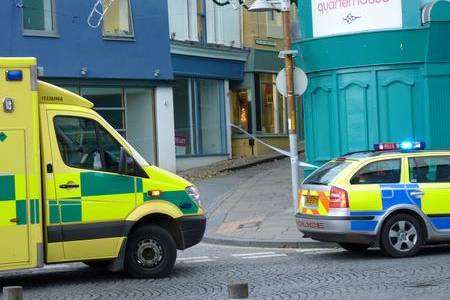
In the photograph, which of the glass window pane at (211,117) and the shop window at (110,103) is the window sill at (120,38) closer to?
the shop window at (110,103)

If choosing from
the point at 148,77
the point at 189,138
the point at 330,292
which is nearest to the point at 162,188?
the point at 330,292

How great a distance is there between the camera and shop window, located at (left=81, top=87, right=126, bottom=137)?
23438mm

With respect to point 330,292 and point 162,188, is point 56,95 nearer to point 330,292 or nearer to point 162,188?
point 162,188

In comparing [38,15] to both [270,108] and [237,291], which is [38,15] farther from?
[237,291]

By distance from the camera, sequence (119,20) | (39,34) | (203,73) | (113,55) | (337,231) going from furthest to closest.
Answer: (203,73), (119,20), (113,55), (39,34), (337,231)

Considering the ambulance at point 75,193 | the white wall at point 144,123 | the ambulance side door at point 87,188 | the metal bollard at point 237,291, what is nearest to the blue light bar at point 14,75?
the ambulance at point 75,193

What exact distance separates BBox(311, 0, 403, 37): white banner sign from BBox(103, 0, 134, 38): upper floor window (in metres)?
7.74

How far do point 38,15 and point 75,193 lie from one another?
13.3 metres

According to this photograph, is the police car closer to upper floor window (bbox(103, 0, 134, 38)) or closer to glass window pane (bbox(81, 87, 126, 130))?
glass window pane (bbox(81, 87, 126, 130))

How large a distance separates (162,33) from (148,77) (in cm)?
146

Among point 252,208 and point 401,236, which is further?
point 252,208

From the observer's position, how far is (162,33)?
2464cm

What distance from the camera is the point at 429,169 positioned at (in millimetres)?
11992

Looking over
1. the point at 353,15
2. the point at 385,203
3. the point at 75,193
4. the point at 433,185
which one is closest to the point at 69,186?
the point at 75,193
